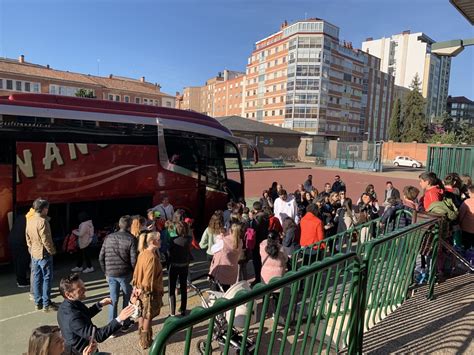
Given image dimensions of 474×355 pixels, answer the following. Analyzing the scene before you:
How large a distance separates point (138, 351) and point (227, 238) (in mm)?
1911

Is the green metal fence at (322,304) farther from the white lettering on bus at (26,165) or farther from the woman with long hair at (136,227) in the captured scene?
the white lettering on bus at (26,165)

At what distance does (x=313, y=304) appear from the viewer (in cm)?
288

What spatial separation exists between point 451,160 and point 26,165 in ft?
45.4

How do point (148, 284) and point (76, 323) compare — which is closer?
point (76, 323)

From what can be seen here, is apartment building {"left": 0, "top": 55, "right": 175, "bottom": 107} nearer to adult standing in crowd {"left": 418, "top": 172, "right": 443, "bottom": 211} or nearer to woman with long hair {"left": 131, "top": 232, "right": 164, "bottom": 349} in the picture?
adult standing in crowd {"left": 418, "top": 172, "right": 443, "bottom": 211}

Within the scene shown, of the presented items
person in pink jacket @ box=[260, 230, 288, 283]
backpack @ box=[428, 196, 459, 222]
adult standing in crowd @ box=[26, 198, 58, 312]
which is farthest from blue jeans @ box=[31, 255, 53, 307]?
backpack @ box=[428, 196, 459, 222]

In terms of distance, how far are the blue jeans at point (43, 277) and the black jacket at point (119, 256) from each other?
126cm

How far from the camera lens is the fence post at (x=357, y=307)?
3016 mm

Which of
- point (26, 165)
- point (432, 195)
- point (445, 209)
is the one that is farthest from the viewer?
point (26, 165)

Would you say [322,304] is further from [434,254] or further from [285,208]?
[285,208]

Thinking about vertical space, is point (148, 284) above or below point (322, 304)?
below

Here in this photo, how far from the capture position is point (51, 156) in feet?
22.3

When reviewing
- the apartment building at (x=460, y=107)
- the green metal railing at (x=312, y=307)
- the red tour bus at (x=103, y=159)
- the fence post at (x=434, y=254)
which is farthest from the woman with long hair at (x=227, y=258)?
the apartment building at (x=460, y=107)

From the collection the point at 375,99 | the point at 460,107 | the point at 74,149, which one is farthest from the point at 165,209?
the point at 460,107
